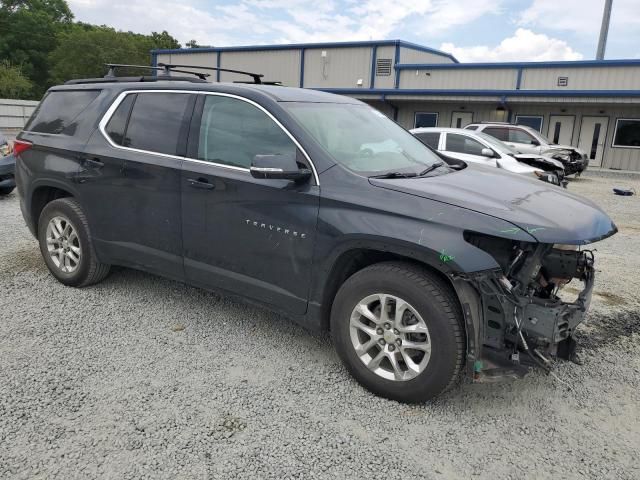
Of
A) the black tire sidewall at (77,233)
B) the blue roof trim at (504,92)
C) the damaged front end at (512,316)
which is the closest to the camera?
the damaged front end at (512,316)

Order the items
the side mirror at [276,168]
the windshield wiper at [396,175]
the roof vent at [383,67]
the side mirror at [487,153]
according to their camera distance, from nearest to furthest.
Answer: the side mirror at [276,168] < the windshield wiper at [396,175] < the side mirror at [487,153] < the roof vent at [383,67]

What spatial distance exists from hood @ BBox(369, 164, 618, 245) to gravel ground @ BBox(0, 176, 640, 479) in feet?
3.60

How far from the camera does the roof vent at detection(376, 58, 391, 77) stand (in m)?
28.8

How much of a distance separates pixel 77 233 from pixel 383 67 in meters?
26.8

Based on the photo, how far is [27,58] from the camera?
235ft

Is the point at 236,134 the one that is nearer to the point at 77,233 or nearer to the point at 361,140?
the point at 361,140

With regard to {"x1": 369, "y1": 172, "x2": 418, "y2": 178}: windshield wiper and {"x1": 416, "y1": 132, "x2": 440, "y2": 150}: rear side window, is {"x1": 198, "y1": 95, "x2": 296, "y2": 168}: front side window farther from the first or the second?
{"x1": 416, "y1": 132, "x2": 440, "y2": 150}: rear side window

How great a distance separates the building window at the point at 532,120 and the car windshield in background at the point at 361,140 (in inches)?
883

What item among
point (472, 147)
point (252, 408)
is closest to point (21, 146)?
point (252, 408)

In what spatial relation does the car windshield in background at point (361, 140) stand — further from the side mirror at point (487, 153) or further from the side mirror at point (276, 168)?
the side mirror at point (487, 153)

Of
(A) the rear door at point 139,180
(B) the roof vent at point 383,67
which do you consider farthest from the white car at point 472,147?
(B) the roof vent at point 383,67

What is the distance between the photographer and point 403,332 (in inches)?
120

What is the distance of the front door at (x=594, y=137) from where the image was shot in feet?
75.2

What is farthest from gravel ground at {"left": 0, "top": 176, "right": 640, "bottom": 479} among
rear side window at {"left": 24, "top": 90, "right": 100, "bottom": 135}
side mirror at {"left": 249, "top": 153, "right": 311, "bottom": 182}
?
rear side window at {"left": 24, "top": 90, "right": 100, "bottom": 135}
